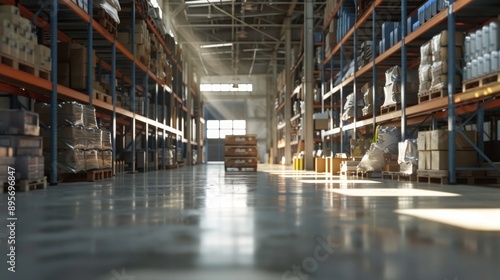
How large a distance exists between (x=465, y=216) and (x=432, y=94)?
17.1ft

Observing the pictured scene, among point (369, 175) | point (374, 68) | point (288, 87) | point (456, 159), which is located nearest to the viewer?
point (456, 159)

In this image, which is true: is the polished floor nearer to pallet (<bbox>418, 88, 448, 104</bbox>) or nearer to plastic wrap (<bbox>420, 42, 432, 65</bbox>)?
pallet (<bbox>418, 88, 448, 104</bbox>)

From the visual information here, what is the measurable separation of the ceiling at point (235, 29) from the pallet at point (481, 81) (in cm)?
1326

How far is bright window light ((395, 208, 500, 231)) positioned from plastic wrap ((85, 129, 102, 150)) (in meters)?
6.57

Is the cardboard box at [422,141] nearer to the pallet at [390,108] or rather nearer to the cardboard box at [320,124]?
the pallet at [390,108]

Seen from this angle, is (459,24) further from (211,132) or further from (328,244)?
(211,132)

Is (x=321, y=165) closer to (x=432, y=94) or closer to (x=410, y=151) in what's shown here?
(x=410, y=151)

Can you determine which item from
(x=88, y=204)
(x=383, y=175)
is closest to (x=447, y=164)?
(x=383, y=175)

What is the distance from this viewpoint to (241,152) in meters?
16.8

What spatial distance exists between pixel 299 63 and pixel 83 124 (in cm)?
1423

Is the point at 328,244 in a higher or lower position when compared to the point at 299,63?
lower

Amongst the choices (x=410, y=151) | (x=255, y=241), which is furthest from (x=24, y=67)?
(x=410, y=151)

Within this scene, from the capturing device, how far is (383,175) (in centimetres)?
1073

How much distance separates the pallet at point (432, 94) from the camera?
8305 mm
